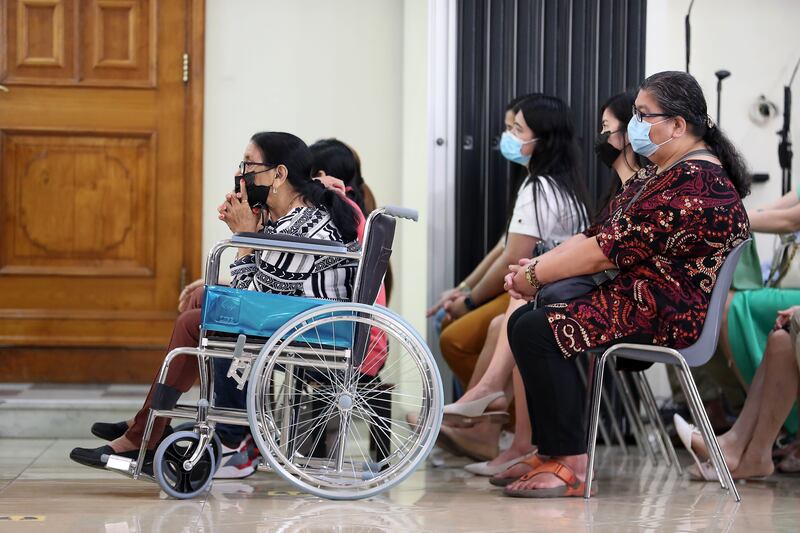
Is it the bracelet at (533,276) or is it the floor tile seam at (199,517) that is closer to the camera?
the floor tile seam at (199,517)

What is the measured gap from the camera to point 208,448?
277 centimetres

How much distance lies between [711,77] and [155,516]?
294cm

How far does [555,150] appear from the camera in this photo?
3.82 m

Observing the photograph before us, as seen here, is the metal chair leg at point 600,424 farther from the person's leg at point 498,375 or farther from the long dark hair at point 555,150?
the long dark hair at point 555,150

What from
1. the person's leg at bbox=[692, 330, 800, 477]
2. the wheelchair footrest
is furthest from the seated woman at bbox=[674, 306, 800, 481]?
the wheelchair footrest

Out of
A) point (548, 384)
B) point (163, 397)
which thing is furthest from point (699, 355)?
point (163, 397)

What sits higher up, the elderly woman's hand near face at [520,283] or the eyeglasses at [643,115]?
the eyeglasses at [643,115]

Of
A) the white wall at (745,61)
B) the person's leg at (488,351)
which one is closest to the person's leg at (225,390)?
the person's leg at (488,351)

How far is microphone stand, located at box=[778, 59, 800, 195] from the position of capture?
14.6ft

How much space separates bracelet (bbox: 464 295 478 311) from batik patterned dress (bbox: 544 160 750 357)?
0.97m

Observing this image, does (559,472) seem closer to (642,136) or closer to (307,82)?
(642,136)

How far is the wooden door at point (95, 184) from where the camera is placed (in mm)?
4559

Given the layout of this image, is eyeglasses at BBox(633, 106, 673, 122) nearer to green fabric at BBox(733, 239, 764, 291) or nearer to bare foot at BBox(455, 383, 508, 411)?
green fabric at BBox(733, 239, 764, 291)

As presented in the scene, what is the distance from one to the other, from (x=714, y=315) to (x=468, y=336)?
1.11 meters
